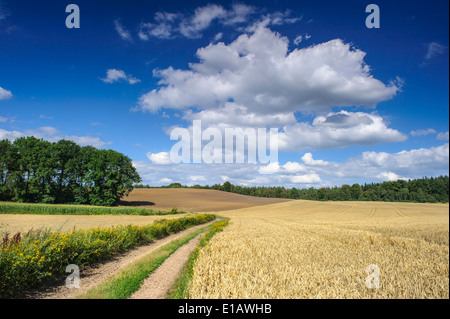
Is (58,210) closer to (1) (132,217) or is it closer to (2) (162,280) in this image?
(1) (132,217)

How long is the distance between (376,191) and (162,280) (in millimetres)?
135132

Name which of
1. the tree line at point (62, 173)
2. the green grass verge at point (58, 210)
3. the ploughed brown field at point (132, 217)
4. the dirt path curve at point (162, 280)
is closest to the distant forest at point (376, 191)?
the ploughed brown field at point (132, 217)

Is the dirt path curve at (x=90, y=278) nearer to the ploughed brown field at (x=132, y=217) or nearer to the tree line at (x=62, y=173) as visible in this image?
the ploughed brown field at (x=132, y=217)

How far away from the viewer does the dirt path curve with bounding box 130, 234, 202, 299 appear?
25.6 ft

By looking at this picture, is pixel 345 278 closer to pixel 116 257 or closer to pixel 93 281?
pixel 93 281

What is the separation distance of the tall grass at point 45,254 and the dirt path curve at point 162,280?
11.2ft

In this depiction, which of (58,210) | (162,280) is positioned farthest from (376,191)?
(162,280)

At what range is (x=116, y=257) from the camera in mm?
13742

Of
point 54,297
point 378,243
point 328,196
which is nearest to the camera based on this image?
point 54,297

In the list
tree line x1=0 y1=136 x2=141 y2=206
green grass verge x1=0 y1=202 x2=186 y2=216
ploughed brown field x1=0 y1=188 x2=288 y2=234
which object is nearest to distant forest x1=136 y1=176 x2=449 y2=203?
ploughed brown field x1=0 y1=188 x2=288 y2=234

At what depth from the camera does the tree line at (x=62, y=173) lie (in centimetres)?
5409

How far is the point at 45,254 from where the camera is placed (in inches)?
357
